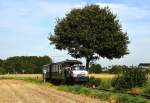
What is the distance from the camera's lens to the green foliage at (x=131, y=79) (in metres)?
40.7

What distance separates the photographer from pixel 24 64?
18638 centimetres

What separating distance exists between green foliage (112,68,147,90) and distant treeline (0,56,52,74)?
137 meters

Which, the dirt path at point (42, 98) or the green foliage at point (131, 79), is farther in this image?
the green foliage at point (131, 79)

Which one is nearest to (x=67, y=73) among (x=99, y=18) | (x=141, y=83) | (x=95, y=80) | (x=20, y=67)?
(x=95, y=80)

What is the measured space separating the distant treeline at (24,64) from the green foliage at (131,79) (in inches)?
5380

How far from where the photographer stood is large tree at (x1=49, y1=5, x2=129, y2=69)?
67312mm

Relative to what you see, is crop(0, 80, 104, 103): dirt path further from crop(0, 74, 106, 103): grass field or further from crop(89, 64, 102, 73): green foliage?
crop(89, 64, 102, 73): green foliage

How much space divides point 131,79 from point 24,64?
148 m

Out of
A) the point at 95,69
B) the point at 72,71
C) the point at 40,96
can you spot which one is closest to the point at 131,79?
the point at 40,96

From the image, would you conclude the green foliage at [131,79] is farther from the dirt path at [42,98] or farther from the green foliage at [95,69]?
the green foliage at [95,69]

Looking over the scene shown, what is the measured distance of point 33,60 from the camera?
187 metres

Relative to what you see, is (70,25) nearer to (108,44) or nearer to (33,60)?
(108,44)

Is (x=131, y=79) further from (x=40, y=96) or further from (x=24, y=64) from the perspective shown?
(x=24, y=64)

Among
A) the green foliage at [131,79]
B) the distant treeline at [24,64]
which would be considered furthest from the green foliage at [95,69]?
the green foliage at [131,79]
